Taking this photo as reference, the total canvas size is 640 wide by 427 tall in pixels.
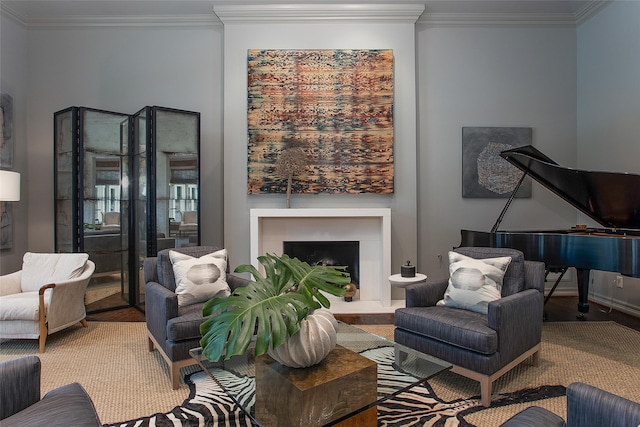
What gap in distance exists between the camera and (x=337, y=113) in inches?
177

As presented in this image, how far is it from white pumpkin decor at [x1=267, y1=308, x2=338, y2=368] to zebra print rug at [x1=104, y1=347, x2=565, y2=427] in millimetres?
288

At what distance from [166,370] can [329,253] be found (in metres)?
2.38

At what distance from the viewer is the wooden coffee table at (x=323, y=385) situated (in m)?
1.44

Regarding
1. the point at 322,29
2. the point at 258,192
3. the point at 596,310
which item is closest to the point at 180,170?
the point at 258,192

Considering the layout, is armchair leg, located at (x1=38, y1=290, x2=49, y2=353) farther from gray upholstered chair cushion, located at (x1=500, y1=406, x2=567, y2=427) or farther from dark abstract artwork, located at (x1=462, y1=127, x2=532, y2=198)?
dark abstract artwork, located at (x1=462, y1=127, x2=532, y2=198)

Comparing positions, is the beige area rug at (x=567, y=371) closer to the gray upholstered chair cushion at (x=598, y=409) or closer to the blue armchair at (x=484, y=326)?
the blue armchair at (x=484, y=326)

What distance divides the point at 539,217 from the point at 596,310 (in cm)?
124

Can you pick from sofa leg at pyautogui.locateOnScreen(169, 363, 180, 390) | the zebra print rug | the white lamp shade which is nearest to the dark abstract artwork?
the zebra print rug

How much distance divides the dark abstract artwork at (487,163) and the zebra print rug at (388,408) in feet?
9.17

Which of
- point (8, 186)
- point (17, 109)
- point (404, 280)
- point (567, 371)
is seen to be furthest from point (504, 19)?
point (17, 109)

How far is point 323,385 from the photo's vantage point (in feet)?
5.05

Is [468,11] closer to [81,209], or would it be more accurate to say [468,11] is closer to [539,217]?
[539,217]

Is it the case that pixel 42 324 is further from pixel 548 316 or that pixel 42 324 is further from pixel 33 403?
pixel 548 316

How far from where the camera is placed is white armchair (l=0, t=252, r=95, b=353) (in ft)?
9.82
